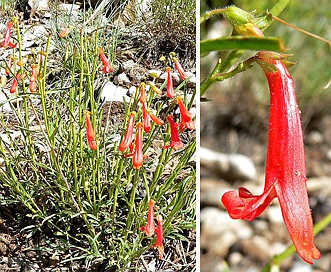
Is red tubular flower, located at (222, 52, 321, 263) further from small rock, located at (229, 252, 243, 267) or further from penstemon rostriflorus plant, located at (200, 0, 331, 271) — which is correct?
small rock, located at (229, 252, 243, 267)

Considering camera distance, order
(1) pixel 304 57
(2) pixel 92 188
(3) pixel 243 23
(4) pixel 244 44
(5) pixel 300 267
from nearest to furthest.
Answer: (4) pixel 244 44 → (3) pixel 243 23 → (2) pixel 92 188 → (5) pixel 300 267 → (1) pixel 304 57

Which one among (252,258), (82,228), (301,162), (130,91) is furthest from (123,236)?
(301,162)

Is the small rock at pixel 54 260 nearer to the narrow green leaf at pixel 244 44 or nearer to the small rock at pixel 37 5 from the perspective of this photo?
the small rock at pixel 37 5

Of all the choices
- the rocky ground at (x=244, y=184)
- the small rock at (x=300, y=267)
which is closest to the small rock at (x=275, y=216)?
the rocky ground at (x=244, y=184)

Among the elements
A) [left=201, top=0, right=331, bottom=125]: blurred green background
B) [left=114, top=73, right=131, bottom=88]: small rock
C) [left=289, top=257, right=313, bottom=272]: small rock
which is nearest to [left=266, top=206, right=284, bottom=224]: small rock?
[left=289, top=257, right=313, bottom=272]: small rock

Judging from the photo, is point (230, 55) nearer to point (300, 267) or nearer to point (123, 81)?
point (123, 81)

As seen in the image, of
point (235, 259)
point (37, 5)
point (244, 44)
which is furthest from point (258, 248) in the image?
point (244, 44)
